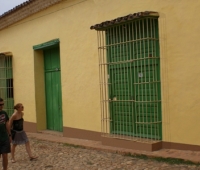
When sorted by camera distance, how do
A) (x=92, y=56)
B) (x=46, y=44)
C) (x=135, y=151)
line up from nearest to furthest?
(x=135, y=151) → (x=92, y=56) → (x=46, y=44)

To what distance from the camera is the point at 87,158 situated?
7020 mm

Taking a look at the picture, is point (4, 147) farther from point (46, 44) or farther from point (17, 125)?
point (46, 44)

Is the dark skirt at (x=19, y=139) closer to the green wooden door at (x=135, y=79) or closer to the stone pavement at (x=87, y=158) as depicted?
the stone pavement at (x=87, y=158)

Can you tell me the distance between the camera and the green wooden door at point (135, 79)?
23.2 feet

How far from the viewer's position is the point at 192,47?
6426 mm

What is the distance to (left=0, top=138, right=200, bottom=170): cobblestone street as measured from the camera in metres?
6.12

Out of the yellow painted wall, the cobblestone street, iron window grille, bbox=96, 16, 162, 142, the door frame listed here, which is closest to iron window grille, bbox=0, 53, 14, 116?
the yellow painted wall

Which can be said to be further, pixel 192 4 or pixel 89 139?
pixel 89 139

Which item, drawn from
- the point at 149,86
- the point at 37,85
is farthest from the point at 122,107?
the point at 37,85

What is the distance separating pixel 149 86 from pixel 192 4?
6.04 ft

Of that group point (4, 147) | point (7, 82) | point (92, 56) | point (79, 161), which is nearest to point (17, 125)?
point (4, 147)

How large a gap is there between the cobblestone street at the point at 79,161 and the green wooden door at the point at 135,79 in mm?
848

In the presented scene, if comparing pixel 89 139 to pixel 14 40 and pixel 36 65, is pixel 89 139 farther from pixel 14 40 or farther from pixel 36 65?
pixel 14 40

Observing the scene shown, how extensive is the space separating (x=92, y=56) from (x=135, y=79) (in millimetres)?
1631
